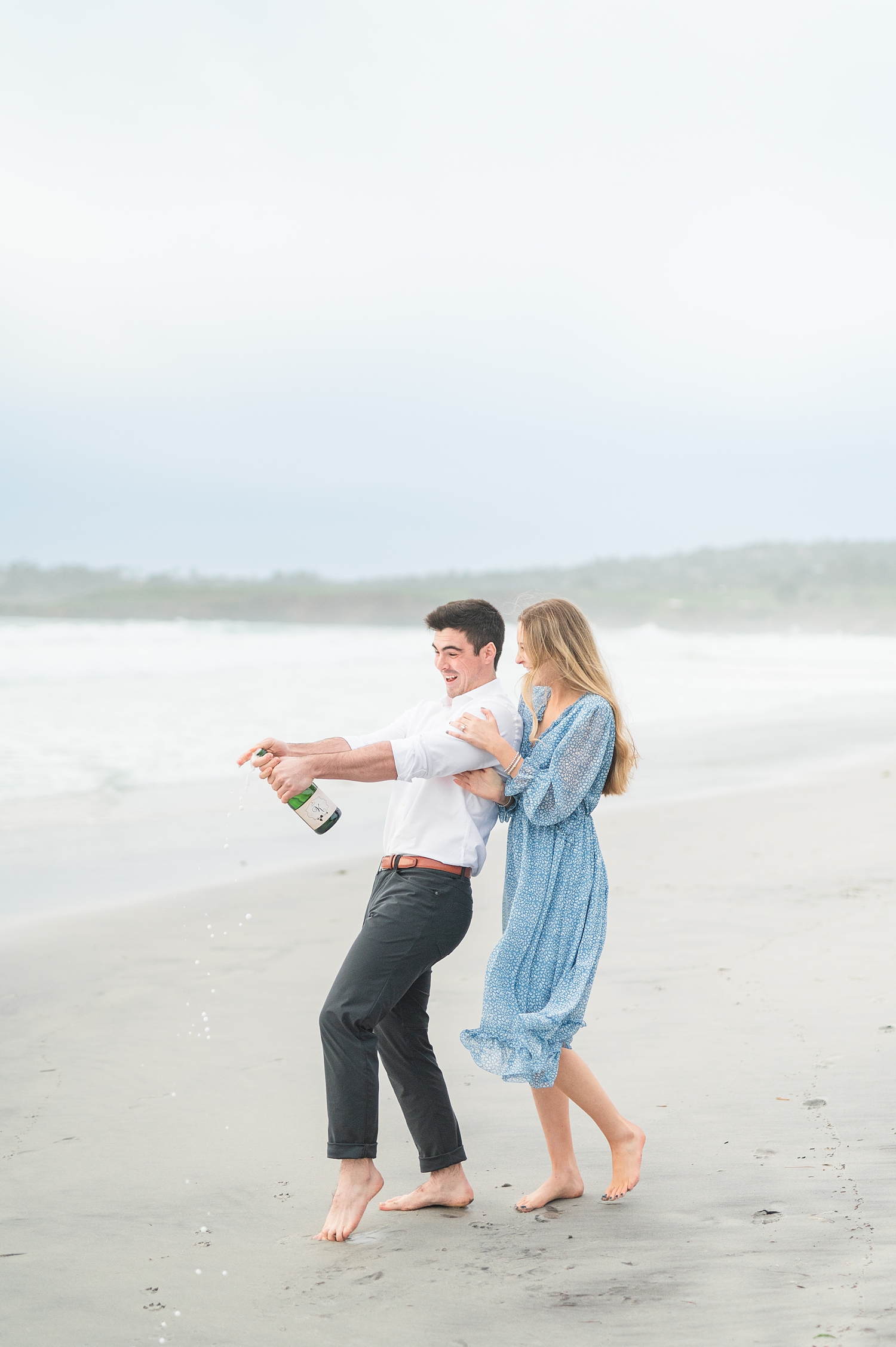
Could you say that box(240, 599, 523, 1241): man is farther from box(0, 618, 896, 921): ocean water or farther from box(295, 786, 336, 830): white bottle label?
box(0, 618, 896, 921): ocean water

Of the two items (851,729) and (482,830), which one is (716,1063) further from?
(851,729)

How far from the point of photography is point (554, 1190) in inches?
139

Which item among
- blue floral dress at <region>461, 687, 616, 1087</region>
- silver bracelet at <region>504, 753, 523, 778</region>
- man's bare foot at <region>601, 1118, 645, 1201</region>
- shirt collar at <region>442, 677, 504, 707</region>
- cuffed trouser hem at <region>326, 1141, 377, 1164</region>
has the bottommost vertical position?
man's bare foot at <region>601, 1118, 645, 1201</region>

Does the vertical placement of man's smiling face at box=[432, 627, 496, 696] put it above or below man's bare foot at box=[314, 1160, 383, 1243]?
above

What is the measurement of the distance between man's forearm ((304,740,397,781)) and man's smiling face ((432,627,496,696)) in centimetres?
35

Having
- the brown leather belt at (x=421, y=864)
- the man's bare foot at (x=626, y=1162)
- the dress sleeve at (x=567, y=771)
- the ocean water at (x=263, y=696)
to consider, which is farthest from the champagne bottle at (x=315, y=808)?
the man's bare foot at (x=626, y=1162)

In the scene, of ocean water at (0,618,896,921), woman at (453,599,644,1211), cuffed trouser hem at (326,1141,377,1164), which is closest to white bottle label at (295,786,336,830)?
woman at (453,599,644,1211)

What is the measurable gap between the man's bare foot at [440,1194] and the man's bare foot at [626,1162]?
421mm

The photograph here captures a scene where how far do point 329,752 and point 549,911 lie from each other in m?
0.78

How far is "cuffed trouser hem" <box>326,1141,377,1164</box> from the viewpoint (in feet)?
10.8

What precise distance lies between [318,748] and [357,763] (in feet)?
0.70

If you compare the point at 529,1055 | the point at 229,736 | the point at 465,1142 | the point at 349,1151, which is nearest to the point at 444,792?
the point at 529,1055

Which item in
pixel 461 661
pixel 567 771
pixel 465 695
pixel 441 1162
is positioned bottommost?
pixel 441 1162

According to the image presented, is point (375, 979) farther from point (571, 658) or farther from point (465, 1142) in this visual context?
point (465, 1142)
